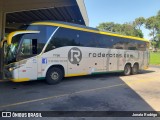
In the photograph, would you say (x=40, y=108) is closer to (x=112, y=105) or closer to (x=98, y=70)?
(x=112, y=105)

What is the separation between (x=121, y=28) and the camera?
105375 millimetres

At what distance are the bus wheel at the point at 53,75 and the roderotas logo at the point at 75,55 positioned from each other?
971 mm

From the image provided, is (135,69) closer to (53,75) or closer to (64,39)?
(64,39)

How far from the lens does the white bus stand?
32.0 ft

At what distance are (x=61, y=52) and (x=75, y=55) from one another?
42.8 inches

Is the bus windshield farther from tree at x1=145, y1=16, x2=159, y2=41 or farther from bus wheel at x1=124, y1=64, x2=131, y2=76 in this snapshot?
tree at x1=145, y1=16, x2=159, y2=41

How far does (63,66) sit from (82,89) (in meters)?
2.08

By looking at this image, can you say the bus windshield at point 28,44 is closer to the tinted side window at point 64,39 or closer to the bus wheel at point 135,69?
the tinted side window at point 64,39

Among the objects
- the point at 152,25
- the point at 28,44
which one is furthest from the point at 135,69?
the point at 152,25

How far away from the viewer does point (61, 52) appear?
444 inches

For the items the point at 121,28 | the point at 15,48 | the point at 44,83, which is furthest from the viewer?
the point at 121,28

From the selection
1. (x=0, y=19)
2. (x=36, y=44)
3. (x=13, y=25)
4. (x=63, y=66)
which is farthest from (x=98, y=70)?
(x=13, y=25)

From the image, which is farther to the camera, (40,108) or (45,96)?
(45,96)

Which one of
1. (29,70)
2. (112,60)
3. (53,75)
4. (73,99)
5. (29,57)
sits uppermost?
(29,57)
